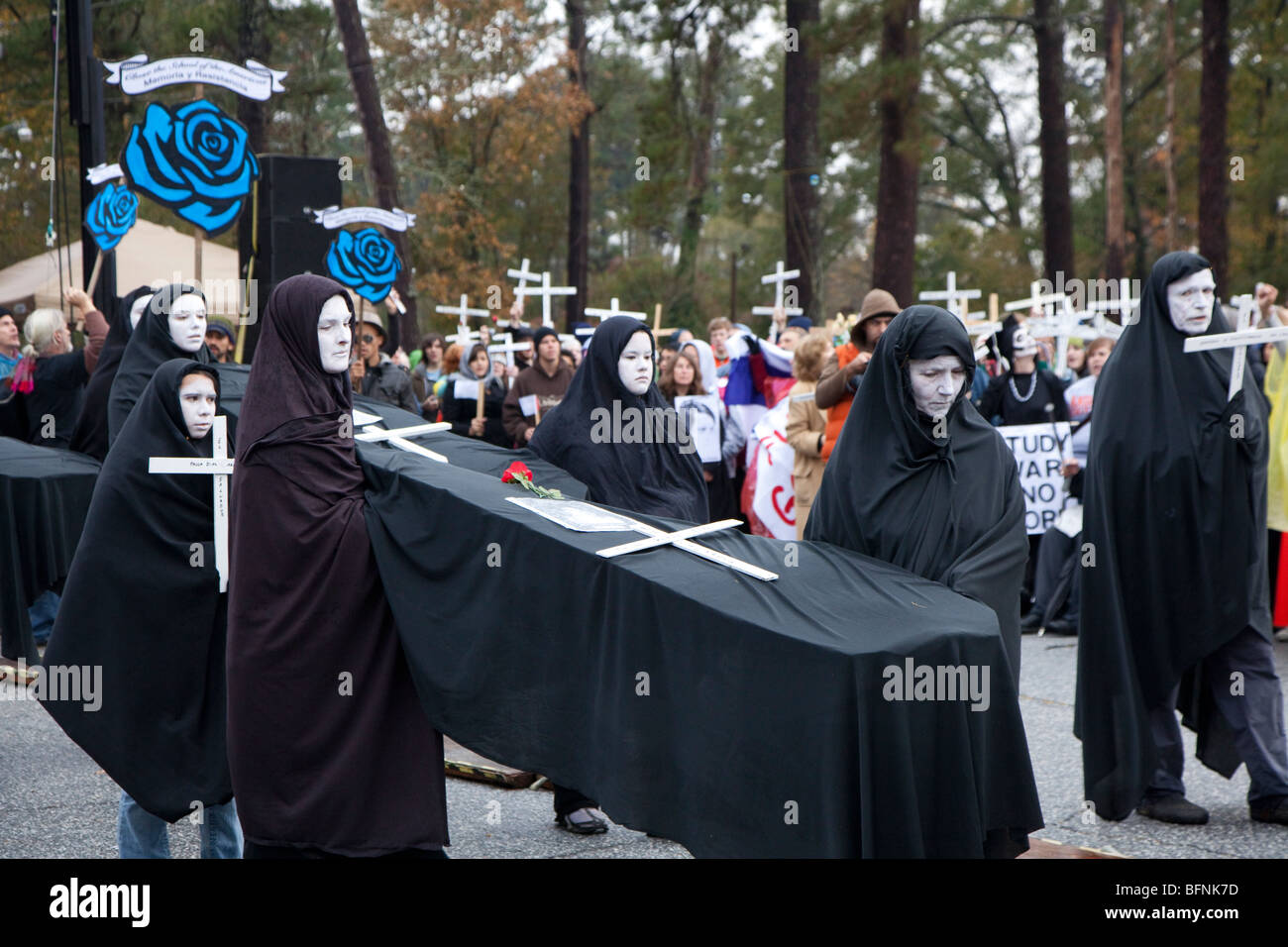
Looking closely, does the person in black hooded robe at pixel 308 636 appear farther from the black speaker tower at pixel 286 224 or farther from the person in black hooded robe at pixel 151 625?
the black speaker tower at pixel 286 224

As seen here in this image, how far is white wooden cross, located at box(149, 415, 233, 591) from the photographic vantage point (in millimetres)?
4484

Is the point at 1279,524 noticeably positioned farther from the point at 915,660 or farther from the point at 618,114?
the point at 618,114

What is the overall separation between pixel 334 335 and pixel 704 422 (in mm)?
6590

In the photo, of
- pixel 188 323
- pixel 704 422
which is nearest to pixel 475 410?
pixel 704 422

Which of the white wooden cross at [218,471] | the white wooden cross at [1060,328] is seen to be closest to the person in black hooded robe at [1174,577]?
the white wooden cross at [218,471]

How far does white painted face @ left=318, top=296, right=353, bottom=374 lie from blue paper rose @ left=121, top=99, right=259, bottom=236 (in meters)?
4.92

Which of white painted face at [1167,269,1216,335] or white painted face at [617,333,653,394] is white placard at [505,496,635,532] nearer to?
white painted face at [617,333,653,394]

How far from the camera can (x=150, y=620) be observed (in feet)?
15.4

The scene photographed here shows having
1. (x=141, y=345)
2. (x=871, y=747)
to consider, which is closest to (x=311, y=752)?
(x=871, y=747)

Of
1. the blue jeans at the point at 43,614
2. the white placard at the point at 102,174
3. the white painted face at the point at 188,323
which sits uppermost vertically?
the white placard at the point at 102,174

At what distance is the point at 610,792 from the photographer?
3.64 meters

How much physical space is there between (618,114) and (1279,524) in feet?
127

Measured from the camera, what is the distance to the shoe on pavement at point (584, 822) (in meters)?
5.51

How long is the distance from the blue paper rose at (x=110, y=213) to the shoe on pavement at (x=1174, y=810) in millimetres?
7401
